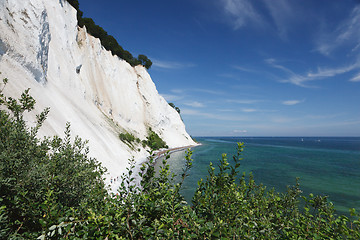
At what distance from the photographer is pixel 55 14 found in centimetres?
3272

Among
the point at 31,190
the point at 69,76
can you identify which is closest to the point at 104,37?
the point at 69,76

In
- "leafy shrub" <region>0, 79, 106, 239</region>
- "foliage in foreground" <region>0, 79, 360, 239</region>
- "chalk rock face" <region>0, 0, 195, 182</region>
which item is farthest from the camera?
"chalk rock face" <region>0, 0, 195, 182</region>

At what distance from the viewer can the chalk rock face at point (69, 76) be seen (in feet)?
69.7

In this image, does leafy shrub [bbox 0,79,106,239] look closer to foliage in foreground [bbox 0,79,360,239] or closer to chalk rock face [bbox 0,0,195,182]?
foliage in foreground [bbox 0,79,360,239]

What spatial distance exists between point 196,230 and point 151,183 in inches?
61.8

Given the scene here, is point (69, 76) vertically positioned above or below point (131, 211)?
above

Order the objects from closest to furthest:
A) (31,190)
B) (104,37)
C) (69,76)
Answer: (31,190)
(69,76)
(104,37)

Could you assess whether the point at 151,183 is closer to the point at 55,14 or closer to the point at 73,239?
the point at 73,239

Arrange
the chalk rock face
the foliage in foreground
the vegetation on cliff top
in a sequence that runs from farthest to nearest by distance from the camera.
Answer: the vegetation on cliff top
the chalk rock face
the foliage in foreground

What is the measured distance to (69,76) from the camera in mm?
32781

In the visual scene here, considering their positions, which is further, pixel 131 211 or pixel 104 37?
pixel 104 37

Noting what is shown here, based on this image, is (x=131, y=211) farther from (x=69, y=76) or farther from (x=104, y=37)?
(x=104, y=37)

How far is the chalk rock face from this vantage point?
21250 millimetres

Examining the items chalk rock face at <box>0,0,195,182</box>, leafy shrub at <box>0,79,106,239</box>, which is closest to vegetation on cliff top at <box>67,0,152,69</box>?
chalk rock face at <box>0,0,195,182</box>
